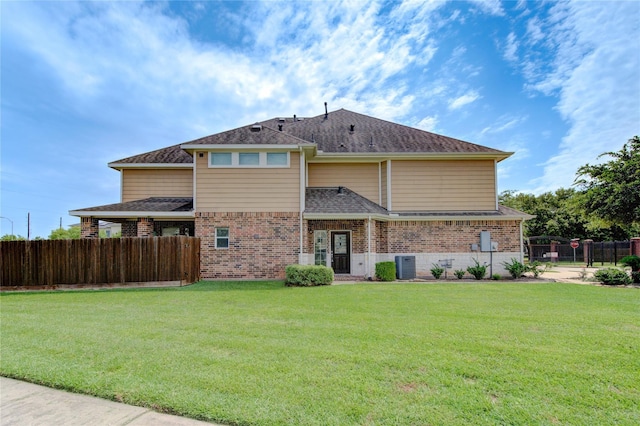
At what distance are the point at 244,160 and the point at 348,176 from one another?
5.08m

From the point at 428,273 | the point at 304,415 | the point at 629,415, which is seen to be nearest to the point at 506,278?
the point at 428,273

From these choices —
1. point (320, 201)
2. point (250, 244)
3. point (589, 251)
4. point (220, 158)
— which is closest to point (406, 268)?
point (320, 201)

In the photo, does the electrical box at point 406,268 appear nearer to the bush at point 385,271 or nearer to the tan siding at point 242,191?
the bush at point 385,271

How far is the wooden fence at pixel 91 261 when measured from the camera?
39.2ft

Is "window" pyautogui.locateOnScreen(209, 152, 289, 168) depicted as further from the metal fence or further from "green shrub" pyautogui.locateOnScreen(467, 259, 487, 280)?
the metal fence

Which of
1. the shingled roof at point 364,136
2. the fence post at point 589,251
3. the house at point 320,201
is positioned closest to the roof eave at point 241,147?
the house at point 320,201

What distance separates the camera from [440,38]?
37.7 ft

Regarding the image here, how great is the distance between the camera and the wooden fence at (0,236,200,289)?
470 inches

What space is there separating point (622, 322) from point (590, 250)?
2152 cm

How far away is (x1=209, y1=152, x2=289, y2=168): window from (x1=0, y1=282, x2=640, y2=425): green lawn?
714 centimetres

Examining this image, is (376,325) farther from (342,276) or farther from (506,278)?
(506,278)

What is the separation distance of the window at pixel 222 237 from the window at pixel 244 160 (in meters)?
2.59

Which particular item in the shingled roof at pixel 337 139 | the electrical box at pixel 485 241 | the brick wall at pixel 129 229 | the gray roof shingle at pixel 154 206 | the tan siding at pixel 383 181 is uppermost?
the shingled roof at pixel 337 139

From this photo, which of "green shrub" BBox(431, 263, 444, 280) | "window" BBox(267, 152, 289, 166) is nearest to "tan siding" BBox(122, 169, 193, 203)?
"window" BBox(267, 152, 289, 166)
